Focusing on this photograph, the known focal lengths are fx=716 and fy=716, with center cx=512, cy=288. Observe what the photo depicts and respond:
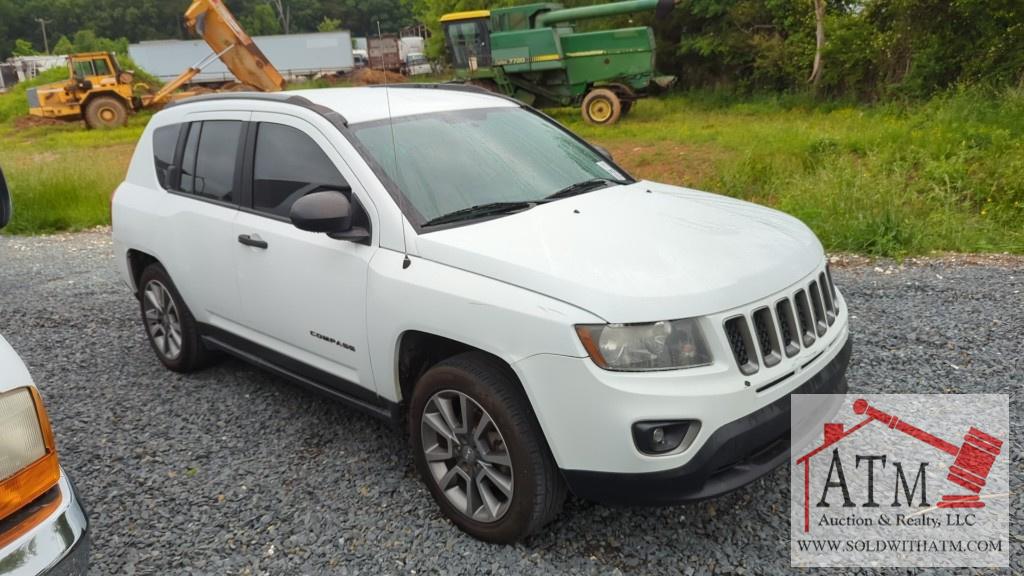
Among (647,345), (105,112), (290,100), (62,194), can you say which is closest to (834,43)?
(62,194)

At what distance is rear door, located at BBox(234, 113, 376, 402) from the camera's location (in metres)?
3.22

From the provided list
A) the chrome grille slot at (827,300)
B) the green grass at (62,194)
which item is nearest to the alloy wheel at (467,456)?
the chrome grille slot at (827,300)

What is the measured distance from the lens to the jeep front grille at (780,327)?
2562mm

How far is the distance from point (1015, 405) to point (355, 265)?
349 cm

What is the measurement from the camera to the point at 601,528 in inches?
117

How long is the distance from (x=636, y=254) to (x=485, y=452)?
0.98 metres

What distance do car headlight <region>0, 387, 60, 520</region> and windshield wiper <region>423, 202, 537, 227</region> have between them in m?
1.56

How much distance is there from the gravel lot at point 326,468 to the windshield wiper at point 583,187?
1455mm

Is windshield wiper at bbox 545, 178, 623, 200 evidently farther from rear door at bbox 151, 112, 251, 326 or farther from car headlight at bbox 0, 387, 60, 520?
car headlight at bbox 0, 387, 60, 520

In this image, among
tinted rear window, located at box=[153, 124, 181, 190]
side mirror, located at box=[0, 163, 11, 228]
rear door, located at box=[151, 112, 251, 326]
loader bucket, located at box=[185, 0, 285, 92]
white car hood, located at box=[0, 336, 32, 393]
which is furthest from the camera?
loader bucket, located at box=[185, 0, 285, 92]

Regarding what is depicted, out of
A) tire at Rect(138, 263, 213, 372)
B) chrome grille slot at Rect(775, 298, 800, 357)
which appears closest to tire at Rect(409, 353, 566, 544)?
chrome grille slot at Rect(775, 298, 800, 357)

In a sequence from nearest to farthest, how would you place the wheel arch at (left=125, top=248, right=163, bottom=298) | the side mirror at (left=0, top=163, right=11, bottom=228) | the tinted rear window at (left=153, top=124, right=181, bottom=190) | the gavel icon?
the side mirror at (left=0, top=163, right=11, bottom=228) → the gavel icon → the tinted rear window at (left=153, top=124, right=181, bottom=190) → the wheel arch at (left=125, top=248, right=163, bottom=298)

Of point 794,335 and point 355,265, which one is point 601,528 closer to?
point 794,335

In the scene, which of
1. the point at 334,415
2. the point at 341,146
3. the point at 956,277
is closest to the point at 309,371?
the point at 334,415
